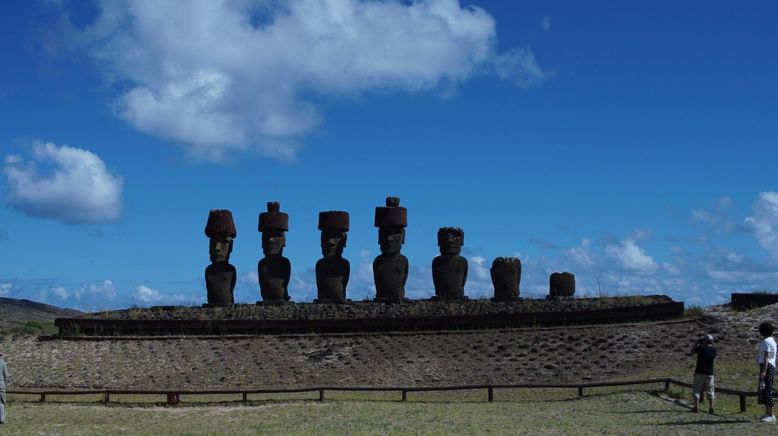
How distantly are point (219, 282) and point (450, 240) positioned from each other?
8.10 metres

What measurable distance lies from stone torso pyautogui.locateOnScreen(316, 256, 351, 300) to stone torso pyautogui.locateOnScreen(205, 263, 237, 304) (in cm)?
318

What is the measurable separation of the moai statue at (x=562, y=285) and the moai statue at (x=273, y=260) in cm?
869

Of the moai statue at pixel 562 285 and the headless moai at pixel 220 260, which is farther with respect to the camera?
the headless moai at pixel 220 260

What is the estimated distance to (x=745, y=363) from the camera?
21.4 m

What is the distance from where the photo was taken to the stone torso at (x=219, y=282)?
105ft

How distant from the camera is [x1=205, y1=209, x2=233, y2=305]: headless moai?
32.1m

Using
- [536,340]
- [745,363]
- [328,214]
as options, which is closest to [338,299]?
[328,214]

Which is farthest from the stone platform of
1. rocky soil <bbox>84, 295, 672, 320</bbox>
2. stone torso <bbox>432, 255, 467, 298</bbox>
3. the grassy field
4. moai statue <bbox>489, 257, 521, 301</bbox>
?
the grassy field

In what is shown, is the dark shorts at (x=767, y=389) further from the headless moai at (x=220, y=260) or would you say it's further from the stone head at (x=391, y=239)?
the headless moai at (x=220, y=260)

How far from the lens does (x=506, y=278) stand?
29078mm

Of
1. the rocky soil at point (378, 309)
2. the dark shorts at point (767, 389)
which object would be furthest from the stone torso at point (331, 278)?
the dark shorts at point (767, 389)

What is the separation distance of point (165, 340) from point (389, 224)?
302 inches

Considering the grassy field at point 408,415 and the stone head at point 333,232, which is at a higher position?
the stone head at point 333,232

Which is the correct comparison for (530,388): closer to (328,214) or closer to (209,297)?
(328,214)
